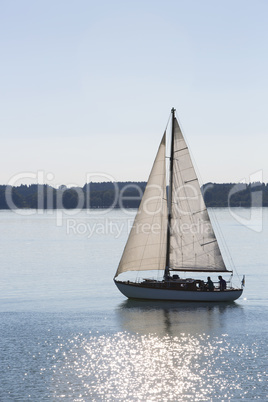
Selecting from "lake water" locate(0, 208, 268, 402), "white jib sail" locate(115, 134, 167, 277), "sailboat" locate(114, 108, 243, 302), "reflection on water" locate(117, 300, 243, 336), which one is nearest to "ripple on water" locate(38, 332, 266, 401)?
"lake water" locate(0, 208, 268, 402)

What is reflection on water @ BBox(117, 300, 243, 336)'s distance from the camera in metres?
43.0

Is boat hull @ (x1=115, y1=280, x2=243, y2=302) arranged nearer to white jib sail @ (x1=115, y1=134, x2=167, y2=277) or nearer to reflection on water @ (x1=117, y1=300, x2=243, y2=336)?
reflection on water @ (x1=117, y1=300, x2=243, y2=336)

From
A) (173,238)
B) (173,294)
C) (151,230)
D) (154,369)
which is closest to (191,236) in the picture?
(173,238)

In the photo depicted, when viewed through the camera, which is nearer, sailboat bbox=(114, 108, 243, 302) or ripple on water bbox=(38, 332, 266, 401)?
ripple on water bbox=(38, 332, 266, 401)

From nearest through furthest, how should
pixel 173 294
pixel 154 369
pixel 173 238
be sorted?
1. pixel 154 369
2. pixel 173 294
3. pixel 173 238

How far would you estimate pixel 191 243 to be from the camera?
52969mm

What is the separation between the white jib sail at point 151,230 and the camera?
51.6 metres

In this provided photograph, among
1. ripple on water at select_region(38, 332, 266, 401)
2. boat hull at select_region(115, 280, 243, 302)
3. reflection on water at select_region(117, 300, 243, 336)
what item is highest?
boat hull at select_region(115, 280, 243, 302)

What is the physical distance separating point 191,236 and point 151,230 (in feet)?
12.5

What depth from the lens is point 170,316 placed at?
47.1 m

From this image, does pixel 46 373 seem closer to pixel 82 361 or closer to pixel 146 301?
pixel 82 361

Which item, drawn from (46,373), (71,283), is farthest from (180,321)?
(71,283)

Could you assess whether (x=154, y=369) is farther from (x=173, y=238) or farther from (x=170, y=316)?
(x=173, y=238)

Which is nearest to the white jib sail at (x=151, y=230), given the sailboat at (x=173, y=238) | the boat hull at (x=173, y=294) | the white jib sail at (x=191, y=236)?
the sailboat at (x=173, y=238)
